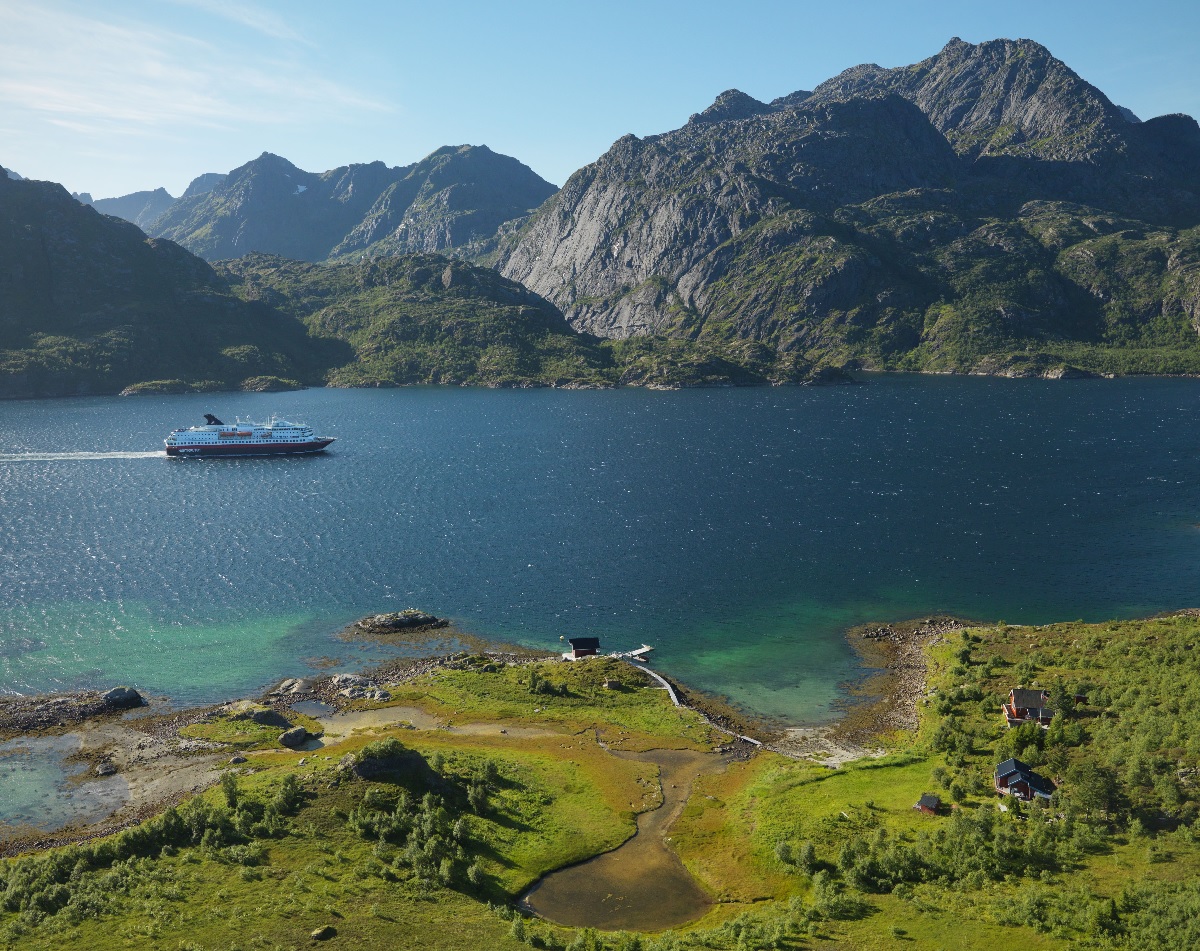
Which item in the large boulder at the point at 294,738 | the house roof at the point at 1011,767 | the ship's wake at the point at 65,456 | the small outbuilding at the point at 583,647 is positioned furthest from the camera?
the ship's wake at the point at 65,456

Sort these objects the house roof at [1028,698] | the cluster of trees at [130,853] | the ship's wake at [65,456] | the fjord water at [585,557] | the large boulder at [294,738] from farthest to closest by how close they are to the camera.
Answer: the ship's wake at [65,456] < the fjord water at [585,557] < the large boulder at [294,738] < the house roof at [1028,698] < the cluster of trees at [130,853]

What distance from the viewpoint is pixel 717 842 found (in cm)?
5019

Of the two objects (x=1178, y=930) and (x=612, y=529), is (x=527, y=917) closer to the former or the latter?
(x=1178, y=930)

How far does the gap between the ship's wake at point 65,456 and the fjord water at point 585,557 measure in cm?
218

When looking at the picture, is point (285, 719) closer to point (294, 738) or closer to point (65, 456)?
point (294, 738)

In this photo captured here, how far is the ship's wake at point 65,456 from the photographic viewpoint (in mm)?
184250

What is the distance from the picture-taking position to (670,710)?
234 ft

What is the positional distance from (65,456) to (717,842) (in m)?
198

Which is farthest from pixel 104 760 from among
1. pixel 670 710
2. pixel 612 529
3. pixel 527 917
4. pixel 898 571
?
pixel 898 571

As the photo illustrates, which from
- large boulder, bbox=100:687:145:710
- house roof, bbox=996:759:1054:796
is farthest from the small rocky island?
house roof, bbox=996:759:1054:796

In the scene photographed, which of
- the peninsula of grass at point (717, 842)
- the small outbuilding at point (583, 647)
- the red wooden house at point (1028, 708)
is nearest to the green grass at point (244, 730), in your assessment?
the peninsula of grass at point (717, 842)

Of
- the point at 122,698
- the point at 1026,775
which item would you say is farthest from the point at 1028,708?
the point at 122,698

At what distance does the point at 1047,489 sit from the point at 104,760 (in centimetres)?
15760

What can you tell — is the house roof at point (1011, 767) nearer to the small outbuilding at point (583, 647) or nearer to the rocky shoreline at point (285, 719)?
the rocky shoreline at point (285, 719)
